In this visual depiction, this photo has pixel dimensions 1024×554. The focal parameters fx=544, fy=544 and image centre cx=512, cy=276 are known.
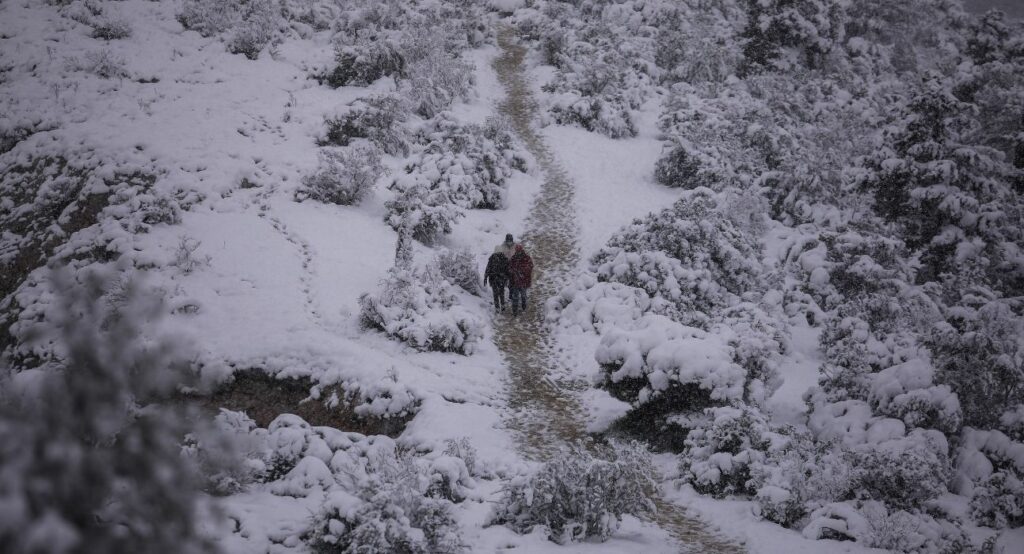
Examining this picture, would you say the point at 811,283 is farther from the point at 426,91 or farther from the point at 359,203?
the point at 426,91

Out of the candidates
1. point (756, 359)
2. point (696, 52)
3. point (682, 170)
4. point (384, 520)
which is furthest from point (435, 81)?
point (384, 520)

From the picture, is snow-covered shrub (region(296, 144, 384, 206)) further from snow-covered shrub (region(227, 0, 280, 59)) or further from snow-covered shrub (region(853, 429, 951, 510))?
snow-covered shrub (region(853, 429, 951, 510))

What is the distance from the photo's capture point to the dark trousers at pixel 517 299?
451 inches

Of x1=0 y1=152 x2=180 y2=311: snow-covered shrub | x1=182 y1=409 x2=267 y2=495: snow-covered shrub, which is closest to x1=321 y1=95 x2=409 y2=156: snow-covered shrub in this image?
x1=0 y1=152 x2=180 y2=311: snow-covered shrub

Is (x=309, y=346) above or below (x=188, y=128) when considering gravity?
below

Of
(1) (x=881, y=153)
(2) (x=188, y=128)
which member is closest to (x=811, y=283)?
(1) (x=881, y=153)

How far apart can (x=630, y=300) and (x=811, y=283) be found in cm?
470

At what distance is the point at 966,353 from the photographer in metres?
7.98

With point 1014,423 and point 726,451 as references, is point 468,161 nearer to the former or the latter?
point 726,451

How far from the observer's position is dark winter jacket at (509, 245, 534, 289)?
1116 cm

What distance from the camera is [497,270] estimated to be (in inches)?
441

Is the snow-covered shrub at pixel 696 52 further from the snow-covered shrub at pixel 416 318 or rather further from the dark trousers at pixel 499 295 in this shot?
the snow-covered shrub at pixel 416 318

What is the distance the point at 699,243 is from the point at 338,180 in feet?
28.3

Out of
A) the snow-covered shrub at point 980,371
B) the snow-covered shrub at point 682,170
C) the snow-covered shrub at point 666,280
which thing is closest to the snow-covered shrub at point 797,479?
the snow-covered shrub at point 980,371
